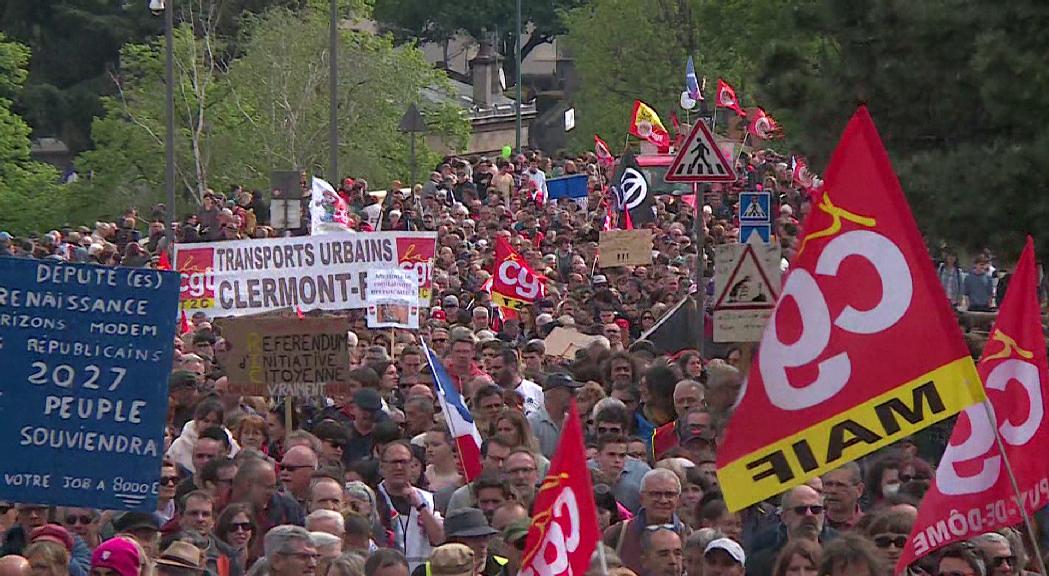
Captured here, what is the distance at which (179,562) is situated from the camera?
8844 millimetres

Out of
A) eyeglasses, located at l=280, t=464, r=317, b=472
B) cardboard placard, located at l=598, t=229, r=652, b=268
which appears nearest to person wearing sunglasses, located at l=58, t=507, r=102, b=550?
eyeglasses, located at l=280, t=464, r=317, b=472

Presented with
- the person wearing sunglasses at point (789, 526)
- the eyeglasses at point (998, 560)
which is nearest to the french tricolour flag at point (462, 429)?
the person wearing sunglasses at point (789, 526)

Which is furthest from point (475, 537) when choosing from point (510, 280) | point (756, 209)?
point (510, 280)

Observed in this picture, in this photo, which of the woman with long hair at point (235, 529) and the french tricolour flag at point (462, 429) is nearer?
the woman with long hair at point (235, 529)

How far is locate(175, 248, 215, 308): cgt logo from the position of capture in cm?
1831

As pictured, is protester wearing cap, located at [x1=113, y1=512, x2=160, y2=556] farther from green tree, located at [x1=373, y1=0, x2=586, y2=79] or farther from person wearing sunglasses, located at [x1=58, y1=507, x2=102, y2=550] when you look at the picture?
green tree, located at [x1=373, y1=0, x2=586, y2=79]

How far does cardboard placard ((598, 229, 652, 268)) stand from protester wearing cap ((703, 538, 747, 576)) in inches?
653

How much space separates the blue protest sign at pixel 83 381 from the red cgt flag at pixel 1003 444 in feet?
9.36

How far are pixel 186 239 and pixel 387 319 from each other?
10461mm

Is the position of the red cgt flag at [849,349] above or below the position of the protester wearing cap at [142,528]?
above

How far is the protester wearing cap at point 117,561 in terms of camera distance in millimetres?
8672

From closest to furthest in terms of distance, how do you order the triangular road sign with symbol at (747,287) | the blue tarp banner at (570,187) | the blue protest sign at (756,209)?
1. the triangular road sign with symbol at (747,287)
2. the blue protest sign at (756,209)
3. the blue tarp banner at (570,187)

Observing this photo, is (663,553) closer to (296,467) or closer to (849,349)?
(296,467)

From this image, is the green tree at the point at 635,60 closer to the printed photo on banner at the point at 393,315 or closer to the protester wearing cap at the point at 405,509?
the printed photo on banner at the point at 393,315
